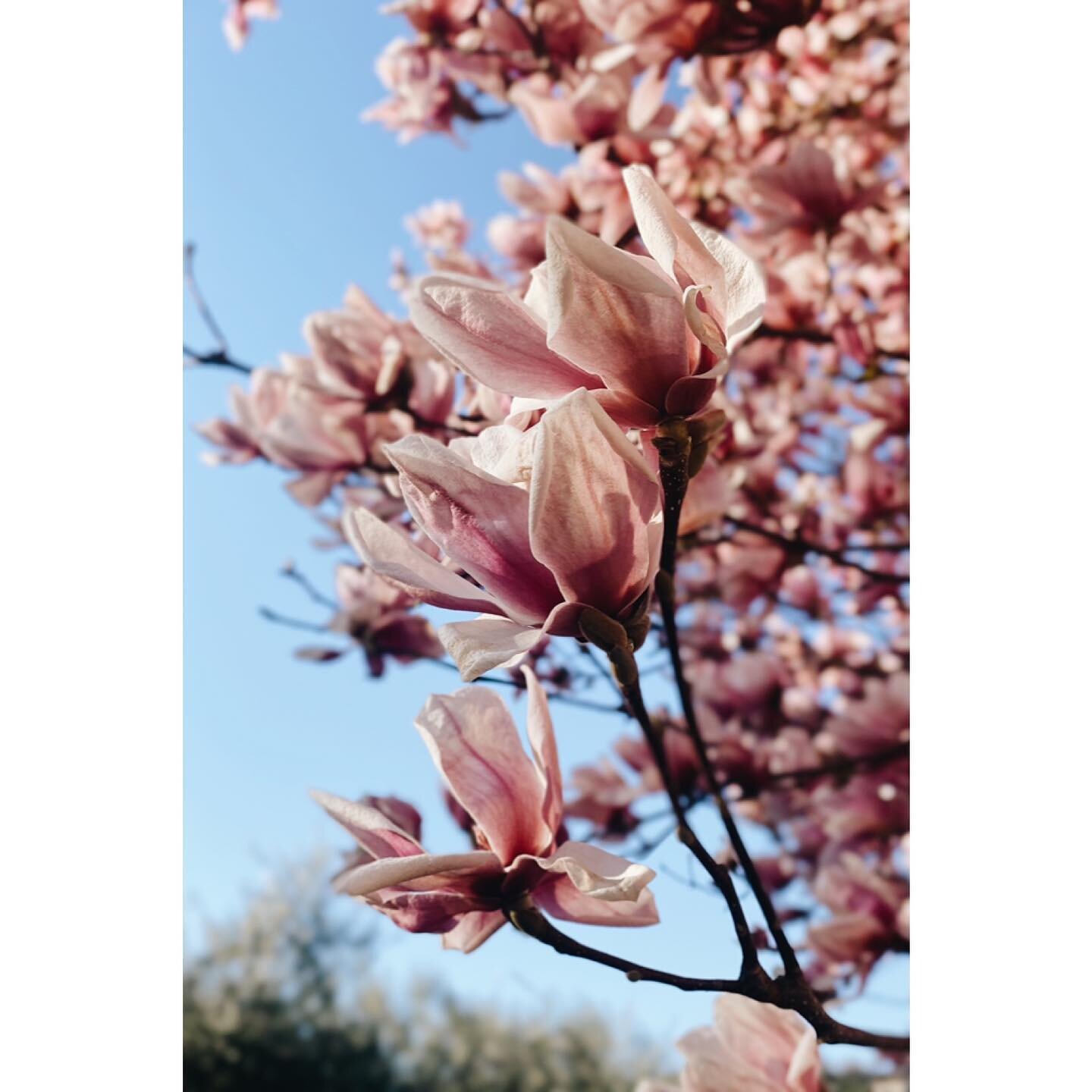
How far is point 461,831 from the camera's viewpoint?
1.47ft

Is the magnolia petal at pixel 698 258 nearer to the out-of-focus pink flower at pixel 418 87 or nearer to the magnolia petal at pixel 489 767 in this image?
the magnolia petal at pixel 489 767

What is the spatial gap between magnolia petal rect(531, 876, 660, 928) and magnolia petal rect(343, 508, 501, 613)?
10 centimetres

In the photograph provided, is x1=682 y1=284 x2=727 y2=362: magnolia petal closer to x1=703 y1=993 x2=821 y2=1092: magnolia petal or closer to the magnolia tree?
the magnolia tree

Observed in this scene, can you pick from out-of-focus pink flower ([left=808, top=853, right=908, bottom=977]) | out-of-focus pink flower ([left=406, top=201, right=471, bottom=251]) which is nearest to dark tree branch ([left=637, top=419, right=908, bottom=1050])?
out-of-focus pink flower ([left=808, top=853, right=908, bottom=977])

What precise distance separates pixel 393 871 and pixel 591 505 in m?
0.12

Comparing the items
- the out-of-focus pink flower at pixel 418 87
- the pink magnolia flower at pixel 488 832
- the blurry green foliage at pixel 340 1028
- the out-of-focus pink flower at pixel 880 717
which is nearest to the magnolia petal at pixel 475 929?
the pink magnolia flower at pixel 488 832

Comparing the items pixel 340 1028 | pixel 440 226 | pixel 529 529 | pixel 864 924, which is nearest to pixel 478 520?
pixel 529 529

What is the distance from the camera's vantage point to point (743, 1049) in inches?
15.5

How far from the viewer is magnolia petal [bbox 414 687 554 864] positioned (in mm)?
316

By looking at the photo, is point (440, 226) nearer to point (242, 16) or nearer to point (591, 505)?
point (242, 16)
